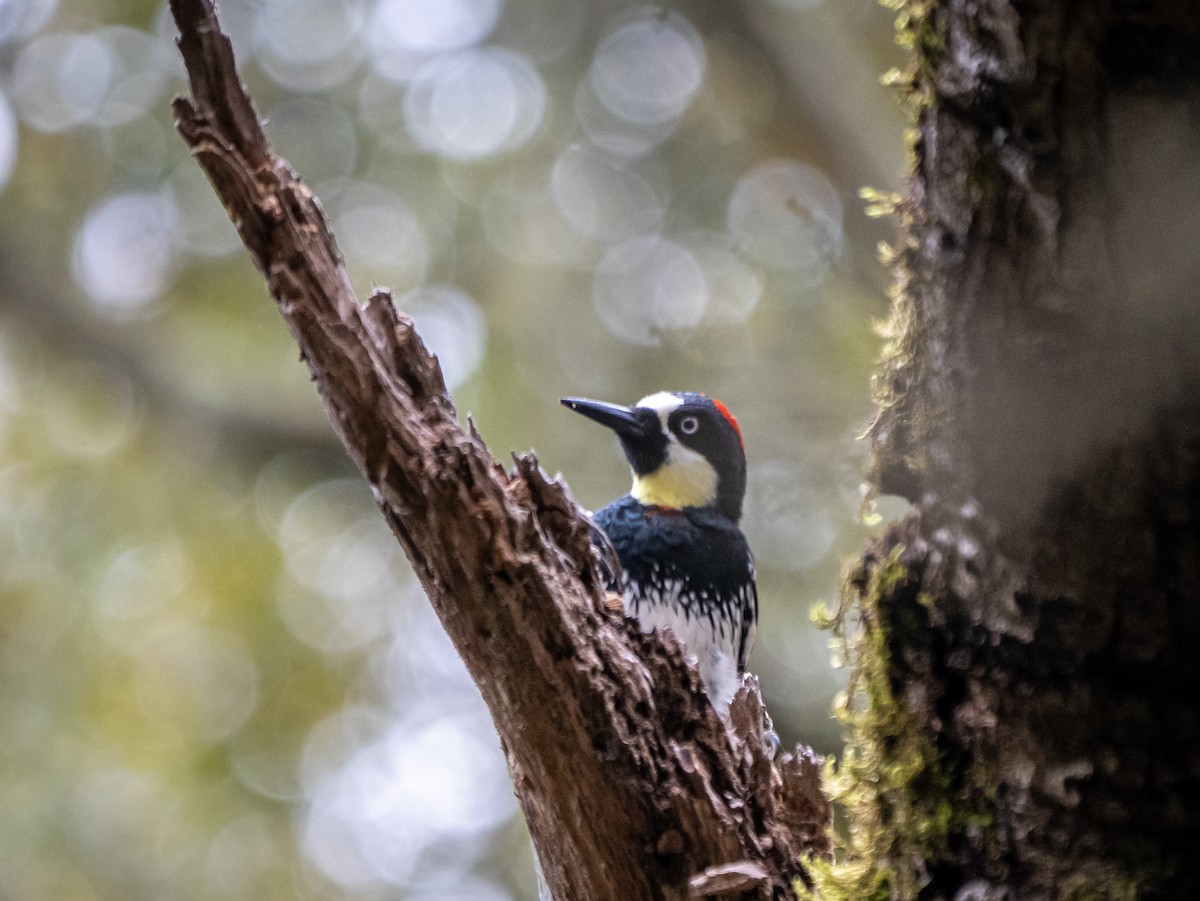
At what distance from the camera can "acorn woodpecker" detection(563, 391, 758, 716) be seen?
12.1ft

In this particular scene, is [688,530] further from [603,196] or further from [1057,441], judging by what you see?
[603,196]

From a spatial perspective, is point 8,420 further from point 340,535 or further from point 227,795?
point 227,795

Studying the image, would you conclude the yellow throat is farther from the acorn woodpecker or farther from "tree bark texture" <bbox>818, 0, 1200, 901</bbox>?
"tree bark texture" <bbox>818, 0, 1200, 901</bbox>

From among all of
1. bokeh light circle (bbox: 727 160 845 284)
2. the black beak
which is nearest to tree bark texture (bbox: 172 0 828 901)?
the black beak

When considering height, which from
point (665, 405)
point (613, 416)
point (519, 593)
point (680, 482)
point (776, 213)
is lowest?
point (519, 593)

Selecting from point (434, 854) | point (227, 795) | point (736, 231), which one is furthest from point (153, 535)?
point (736, 231)

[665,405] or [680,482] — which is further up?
[665,405]

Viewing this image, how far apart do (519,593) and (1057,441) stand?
95 cm

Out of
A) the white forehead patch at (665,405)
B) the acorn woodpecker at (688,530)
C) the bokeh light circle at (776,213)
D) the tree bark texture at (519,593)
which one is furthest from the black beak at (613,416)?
the bokeh light circle at (776,213)

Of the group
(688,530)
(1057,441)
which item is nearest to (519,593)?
(1057,441)

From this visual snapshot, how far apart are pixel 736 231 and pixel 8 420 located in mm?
5098

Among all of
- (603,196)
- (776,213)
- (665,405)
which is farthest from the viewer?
(603,196)

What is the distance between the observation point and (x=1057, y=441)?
57.5 inches

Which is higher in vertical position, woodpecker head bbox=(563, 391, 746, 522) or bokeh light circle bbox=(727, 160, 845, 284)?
bokeh light circle bbox=(727, 160, 845, 284)
